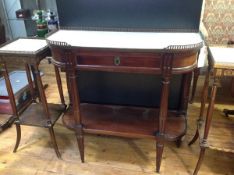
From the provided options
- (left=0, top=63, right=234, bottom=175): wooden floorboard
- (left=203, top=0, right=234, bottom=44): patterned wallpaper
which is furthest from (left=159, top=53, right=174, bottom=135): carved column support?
(left=203, top=0, right=234, bottom=44): patterned wallpaper

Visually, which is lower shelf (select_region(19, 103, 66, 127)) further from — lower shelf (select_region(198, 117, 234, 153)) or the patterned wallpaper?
the patterned wallpaper

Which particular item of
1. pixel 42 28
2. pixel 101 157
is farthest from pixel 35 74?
pixel 42 28

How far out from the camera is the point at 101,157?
175 centimetres

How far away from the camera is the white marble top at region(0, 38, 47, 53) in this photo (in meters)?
1.48

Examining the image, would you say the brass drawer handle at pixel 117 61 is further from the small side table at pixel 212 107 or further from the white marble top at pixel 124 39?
the small side table at pixel 212 107

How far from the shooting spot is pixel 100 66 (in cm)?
135

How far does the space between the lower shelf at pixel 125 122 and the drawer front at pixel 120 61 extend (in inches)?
19.6

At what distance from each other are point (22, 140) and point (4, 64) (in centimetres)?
73

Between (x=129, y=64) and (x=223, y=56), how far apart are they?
51 cm

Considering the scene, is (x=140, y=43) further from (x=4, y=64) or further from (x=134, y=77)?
(x=4, y=64)

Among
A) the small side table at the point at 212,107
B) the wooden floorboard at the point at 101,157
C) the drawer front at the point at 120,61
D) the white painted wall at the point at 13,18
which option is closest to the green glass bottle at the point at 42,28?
the wooden floorboard at the point at 101,157

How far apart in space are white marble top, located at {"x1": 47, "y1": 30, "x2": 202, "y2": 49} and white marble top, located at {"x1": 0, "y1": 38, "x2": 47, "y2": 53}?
4.2 inches

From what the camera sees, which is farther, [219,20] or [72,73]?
[219,20]

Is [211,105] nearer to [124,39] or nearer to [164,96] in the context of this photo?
[164,96]
